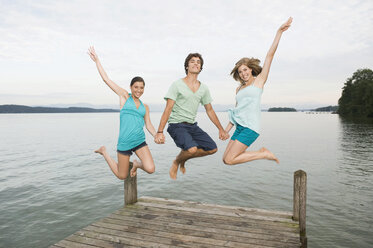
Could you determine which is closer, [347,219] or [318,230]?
[318,230]

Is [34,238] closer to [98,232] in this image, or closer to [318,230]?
[98,232]

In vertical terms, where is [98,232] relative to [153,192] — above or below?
above

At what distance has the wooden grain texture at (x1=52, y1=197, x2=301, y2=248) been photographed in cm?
561

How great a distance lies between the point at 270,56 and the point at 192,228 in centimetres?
410

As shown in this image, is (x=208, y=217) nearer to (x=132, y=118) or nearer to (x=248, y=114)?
(x=248, y=114)

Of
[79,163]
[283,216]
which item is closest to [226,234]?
[283,216]

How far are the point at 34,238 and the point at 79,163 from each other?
1582cm

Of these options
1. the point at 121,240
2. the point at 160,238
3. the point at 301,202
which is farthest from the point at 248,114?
the point at 121,240

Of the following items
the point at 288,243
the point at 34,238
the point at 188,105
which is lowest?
the point at 34,238

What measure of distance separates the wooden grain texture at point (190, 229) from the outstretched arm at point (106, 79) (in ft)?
10.1

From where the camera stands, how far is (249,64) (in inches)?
230

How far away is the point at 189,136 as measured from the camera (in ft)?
19.1

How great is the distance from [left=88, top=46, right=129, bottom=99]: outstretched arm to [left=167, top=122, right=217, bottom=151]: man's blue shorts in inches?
50.9

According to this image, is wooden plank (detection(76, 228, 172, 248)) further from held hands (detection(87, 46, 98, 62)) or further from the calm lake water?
the calm lake water
